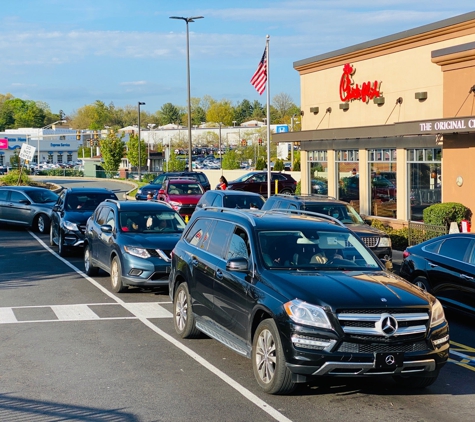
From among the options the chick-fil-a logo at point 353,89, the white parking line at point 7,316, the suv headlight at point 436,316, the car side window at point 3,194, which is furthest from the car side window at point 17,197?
→ the suv headlight at point 436,316

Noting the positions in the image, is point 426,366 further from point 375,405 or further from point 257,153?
point 257,153

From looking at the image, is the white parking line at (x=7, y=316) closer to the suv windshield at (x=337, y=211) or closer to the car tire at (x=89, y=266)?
the car tire at (x=89, y=266)

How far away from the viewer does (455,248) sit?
40.2ft

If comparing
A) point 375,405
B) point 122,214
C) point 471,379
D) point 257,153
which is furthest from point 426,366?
point 257,153

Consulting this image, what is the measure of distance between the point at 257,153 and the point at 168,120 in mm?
99587

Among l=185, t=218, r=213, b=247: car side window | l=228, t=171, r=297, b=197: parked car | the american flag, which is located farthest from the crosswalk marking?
l=228, t=171, r=297, b=197: parked car

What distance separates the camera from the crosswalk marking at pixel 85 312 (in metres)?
12.2

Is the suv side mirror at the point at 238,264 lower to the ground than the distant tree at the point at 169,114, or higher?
Result: lower

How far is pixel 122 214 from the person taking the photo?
15.5 m

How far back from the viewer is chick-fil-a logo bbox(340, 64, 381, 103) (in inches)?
1114

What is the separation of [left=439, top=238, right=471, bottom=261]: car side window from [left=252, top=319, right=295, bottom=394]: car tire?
5.16 m

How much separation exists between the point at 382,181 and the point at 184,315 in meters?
18.3

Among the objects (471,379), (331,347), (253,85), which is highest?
(253,85)

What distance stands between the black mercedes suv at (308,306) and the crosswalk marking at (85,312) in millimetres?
2695
